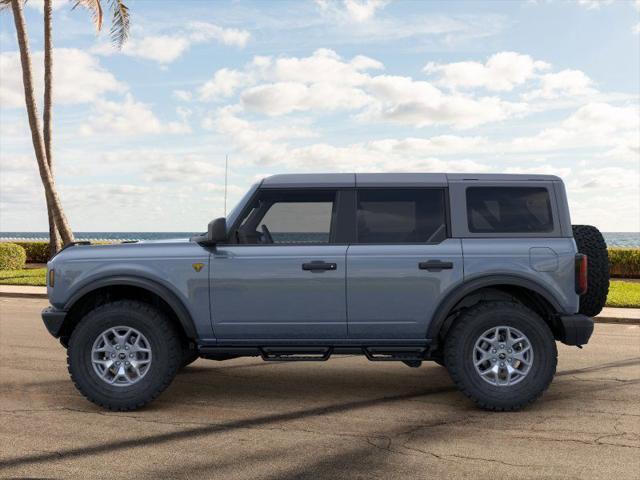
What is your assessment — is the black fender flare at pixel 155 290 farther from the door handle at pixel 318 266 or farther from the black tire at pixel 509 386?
the black tire at pixel 509 386

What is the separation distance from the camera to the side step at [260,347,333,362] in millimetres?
6242

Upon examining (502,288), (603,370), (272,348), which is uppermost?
(502,288)

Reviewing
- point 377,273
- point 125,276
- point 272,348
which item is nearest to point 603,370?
point 377,273

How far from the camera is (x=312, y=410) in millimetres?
6258

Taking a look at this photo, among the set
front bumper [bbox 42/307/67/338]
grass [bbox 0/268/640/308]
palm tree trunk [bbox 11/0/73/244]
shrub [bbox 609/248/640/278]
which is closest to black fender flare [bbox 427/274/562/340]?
front bumper [bbox 42/307/67/338]

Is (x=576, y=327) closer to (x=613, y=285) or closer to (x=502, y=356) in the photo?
(x=502, y=356)

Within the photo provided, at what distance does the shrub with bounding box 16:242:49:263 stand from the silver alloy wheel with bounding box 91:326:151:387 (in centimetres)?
2435

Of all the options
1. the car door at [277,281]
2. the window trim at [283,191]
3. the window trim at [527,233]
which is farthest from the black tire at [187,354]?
the window trim at [527,233]

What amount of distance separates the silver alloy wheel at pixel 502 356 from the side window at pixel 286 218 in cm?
162

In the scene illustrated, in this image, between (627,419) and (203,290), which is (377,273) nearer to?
(203,290)

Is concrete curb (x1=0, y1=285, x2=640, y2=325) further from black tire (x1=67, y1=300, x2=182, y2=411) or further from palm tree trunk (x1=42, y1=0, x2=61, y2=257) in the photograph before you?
black tire (x1=67, y1=300, x2=182, y2=411)

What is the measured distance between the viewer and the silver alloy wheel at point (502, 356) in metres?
6.20

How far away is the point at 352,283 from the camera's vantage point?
20.2 feet

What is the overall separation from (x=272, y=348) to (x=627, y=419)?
117 inches
